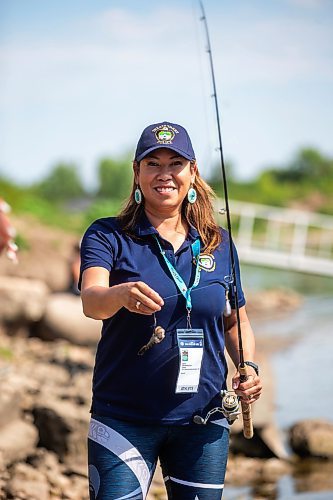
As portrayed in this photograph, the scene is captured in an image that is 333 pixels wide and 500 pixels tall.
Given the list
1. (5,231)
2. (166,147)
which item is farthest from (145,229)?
(5,231)

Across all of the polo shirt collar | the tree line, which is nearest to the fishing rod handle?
the polo shirt collar

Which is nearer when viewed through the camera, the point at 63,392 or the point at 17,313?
the point at 63,392

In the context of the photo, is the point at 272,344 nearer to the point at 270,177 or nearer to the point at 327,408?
the point at 327,408

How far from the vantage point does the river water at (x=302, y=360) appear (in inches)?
268

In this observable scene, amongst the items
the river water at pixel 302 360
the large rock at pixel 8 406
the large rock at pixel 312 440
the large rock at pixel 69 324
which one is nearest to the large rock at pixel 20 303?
the large rock at pixel 69 324

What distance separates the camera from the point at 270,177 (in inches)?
2410

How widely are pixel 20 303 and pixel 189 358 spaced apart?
314 inches

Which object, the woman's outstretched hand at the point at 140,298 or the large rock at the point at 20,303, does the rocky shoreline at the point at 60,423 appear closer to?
the large rock at the point at 20,303

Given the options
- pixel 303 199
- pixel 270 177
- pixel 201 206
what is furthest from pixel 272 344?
pixel 270 177

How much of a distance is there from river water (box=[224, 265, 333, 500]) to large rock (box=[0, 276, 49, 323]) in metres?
2.70

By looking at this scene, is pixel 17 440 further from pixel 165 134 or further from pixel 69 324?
pixel 69 324

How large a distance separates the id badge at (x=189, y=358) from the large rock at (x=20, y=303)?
309 inches

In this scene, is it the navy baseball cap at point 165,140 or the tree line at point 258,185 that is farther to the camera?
the tree line at point 258,185

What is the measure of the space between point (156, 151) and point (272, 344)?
12794 millimetres
